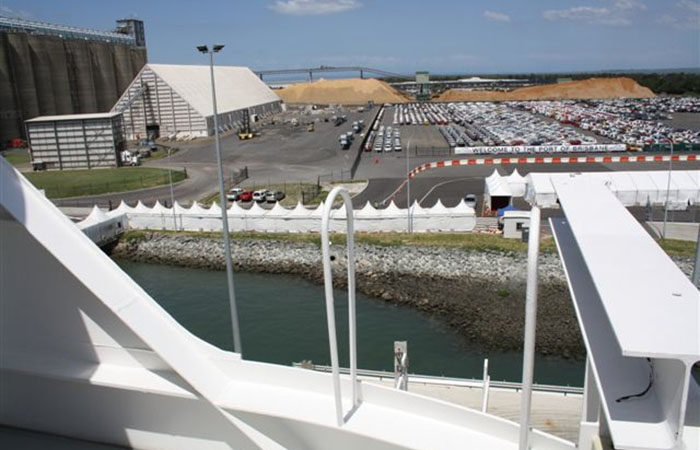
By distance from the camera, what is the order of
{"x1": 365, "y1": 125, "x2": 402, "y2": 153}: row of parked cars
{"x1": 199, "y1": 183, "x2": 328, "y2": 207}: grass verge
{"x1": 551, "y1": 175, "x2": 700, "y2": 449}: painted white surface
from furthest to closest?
1. {"x1": 365, "y1": 125, "x2": 402, "y2": 153}: row of parked cars
2. {"x1": 199, "y1": 183, "x2": 328, "y2": 207}: grass verge
3. {"x1": 551, "y1": 175, "x2": 700, "y2": 449}: painted white surface

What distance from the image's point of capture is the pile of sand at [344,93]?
88.9 metres

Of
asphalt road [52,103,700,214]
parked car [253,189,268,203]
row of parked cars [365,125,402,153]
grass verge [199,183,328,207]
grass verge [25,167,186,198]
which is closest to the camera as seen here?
grass verge [199,183,328,207]

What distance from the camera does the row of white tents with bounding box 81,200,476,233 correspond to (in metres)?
18.0

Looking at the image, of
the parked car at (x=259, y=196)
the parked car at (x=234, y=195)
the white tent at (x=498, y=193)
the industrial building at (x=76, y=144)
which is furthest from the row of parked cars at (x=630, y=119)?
the industrial building at (x=76, y=144)

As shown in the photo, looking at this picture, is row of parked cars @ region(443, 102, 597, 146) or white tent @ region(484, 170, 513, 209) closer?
white tent @ region(484, 170, 513, 209)

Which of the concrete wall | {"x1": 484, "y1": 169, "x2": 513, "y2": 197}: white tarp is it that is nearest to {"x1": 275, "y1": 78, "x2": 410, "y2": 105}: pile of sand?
the concrete wall

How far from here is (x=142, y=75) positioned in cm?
4294

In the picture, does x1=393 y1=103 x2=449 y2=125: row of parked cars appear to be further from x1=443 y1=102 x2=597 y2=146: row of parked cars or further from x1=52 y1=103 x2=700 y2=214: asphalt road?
x1=52 y1=103 x2=700 y2=214: asphalt road

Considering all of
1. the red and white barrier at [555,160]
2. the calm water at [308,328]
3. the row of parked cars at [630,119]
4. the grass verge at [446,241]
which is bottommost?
the calm water at [308,328]

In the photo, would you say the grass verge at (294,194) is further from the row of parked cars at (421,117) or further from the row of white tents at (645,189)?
the row of parked cars at (421,117)

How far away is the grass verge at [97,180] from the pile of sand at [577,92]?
6324cm

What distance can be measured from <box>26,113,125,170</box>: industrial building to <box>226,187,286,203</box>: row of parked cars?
43.9ft

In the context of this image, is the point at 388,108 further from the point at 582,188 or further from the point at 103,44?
the point at 582,188

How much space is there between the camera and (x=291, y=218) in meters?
18.7
